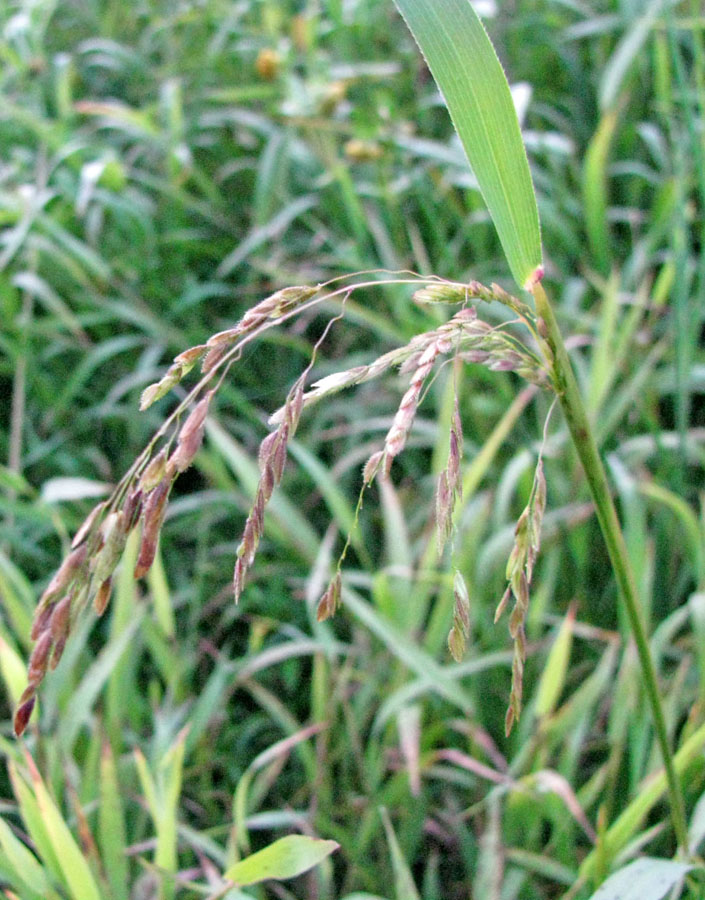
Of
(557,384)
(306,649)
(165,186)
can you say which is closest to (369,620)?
(306,649)

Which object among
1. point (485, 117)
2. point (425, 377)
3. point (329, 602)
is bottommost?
point (329, 602)

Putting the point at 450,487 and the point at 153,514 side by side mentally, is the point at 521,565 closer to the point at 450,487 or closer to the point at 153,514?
the point at 450,487

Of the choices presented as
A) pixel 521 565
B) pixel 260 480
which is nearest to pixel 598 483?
pixel 521 565

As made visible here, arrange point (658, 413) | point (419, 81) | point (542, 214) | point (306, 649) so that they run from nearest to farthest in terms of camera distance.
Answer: point (306, 649) → point (658, 413) → point (542, 214) → point (419, 81)

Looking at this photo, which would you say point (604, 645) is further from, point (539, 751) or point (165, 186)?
point (165, 186)

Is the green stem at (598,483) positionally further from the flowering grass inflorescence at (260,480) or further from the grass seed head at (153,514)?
the grass seed head at (153,514)

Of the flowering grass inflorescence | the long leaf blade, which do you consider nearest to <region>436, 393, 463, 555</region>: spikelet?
the flowering grass inflorescence

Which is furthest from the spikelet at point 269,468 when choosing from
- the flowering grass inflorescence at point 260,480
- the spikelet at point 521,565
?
the spikelet at point 521,565
